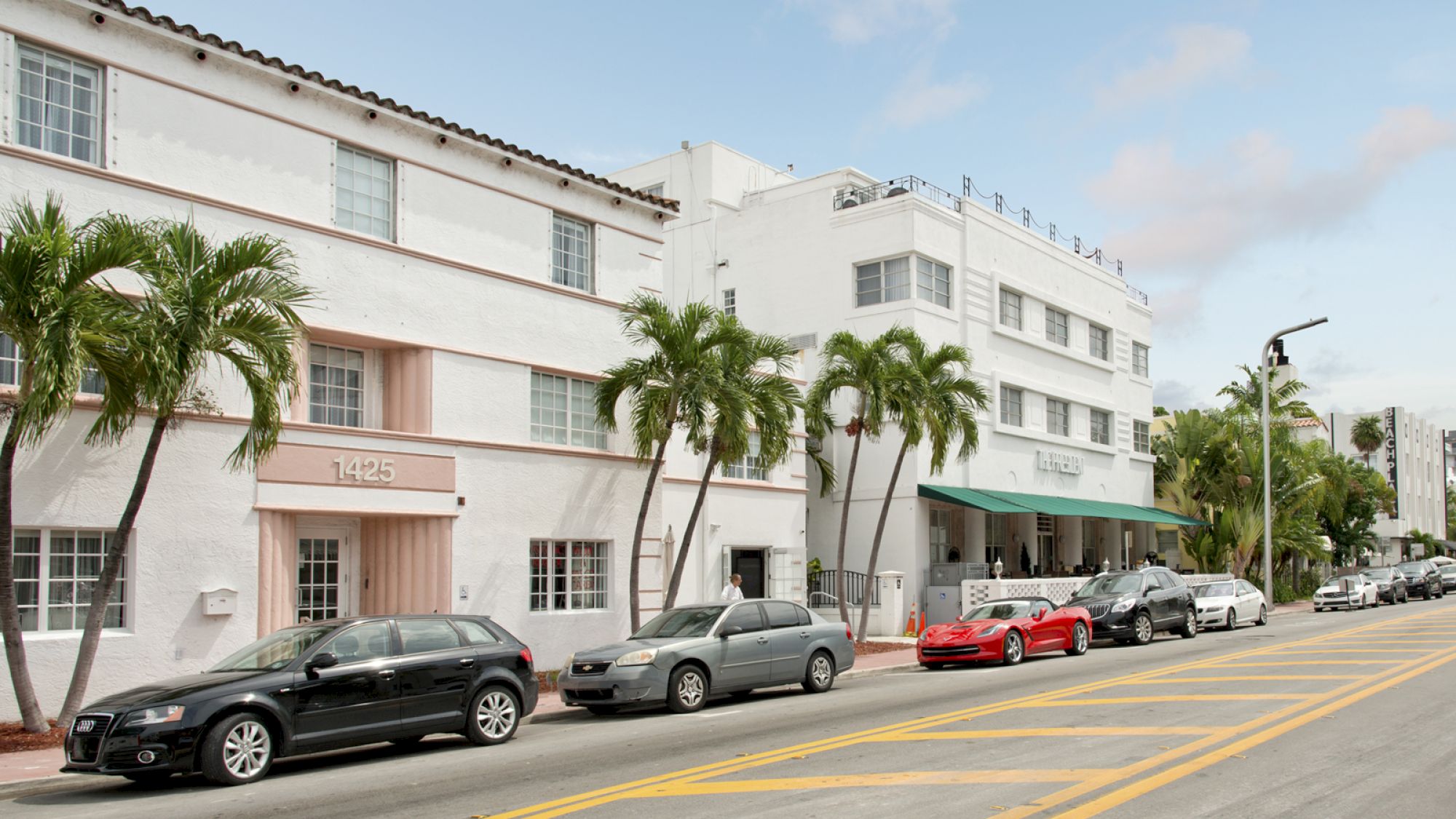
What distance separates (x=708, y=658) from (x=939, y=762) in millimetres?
5720

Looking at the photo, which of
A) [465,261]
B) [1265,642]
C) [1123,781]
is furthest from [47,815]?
[1265,642]

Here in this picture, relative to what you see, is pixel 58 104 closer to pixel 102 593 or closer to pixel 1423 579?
pixel 102 593

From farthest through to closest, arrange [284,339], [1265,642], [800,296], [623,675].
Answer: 1. [800,296]
2. [1265,642]
3. [623,675]
4. [284,339]

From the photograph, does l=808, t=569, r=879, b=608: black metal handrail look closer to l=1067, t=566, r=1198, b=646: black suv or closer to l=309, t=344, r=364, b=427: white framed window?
l=1067, t=566, r=1198, b=646: black suv

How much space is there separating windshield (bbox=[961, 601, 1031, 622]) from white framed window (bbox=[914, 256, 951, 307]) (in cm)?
1070

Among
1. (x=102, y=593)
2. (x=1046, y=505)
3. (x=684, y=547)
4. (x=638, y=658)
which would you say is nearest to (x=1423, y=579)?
(x=1046, y=505)

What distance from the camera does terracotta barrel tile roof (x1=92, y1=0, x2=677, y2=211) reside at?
15.5 m

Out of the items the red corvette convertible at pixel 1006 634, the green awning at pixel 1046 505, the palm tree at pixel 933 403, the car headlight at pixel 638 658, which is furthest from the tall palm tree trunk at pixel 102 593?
the green awning at pixel 1046 505

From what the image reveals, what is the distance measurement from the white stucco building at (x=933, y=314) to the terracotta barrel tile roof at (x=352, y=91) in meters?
9.70

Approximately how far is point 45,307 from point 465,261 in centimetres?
797

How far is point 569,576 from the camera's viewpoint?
20.9 meters

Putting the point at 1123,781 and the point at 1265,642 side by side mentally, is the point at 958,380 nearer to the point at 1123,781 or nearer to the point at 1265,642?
the point at 1265,642

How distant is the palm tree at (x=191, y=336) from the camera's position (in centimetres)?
1308

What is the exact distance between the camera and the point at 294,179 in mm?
17344
